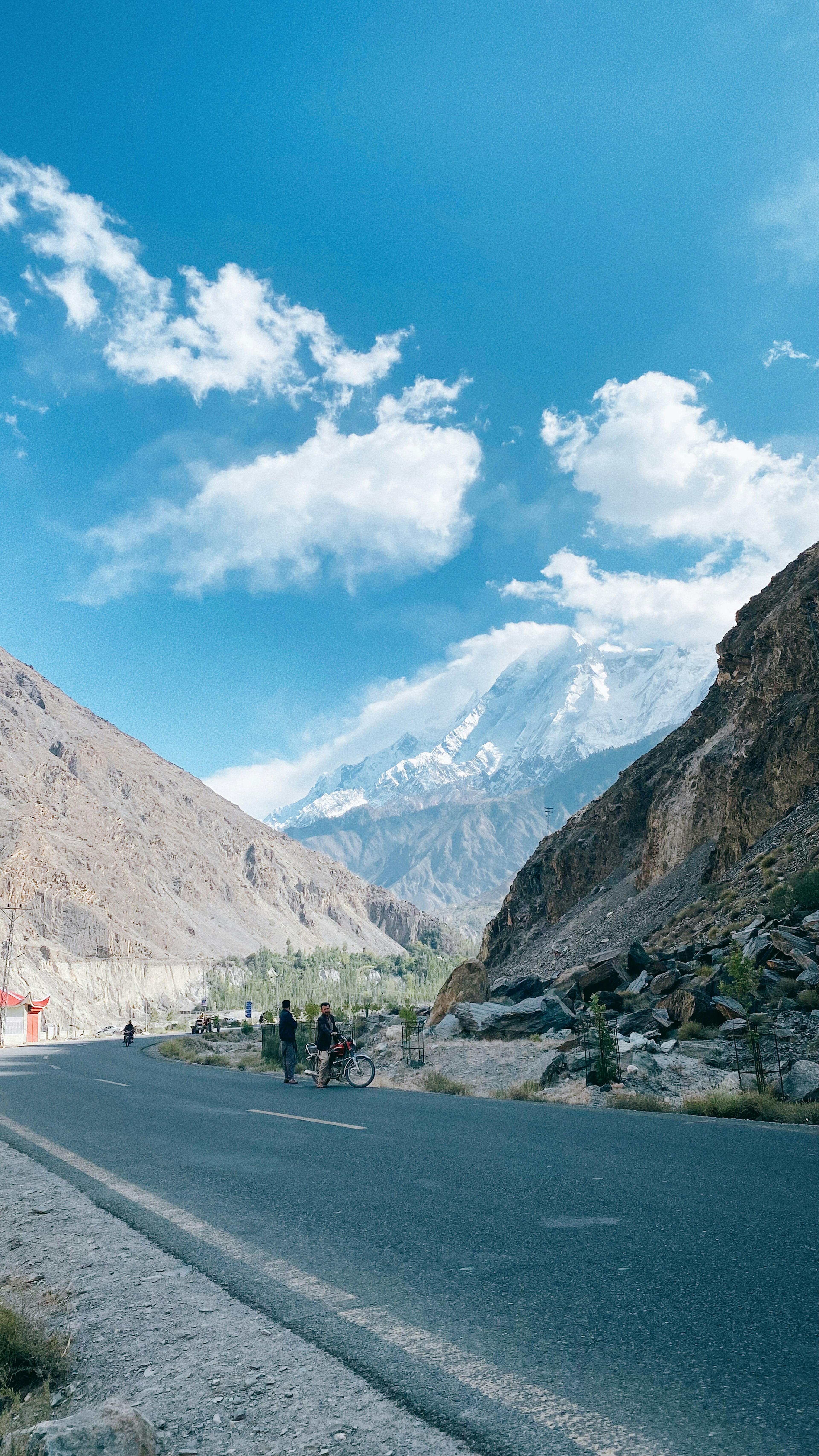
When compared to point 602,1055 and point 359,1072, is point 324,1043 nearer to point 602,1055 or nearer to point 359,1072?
point 359,1072

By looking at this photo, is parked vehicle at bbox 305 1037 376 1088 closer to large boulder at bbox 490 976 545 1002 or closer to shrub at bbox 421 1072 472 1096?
shrub at bbox 421 1072 472 1096

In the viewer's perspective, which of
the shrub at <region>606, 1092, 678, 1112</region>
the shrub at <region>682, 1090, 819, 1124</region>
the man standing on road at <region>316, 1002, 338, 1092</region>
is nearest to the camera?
the shrub at <region>682, 1090, 819, 1124</region>

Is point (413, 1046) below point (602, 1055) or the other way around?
below

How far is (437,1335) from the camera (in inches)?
147

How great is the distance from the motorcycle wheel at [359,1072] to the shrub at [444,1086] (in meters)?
1.17

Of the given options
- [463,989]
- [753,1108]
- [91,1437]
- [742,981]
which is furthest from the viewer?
[463,989]

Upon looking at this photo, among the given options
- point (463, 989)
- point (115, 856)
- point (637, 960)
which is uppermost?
point (115, 856)

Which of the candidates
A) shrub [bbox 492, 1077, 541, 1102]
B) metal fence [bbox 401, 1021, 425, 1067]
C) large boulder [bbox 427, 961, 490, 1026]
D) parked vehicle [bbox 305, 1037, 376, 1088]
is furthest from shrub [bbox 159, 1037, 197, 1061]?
shrub [bbox 492, 1077, 541, 1102]

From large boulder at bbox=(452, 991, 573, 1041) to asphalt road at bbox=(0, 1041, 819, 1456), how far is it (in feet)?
44.4

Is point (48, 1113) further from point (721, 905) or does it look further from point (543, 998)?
point (721, 905)

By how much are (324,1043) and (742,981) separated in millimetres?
8069

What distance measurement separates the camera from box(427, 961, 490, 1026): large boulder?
33.5 m

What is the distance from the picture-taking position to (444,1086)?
17.0m

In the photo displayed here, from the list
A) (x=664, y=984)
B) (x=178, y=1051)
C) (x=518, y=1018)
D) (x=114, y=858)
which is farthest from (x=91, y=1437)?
(x=114, y=858)
